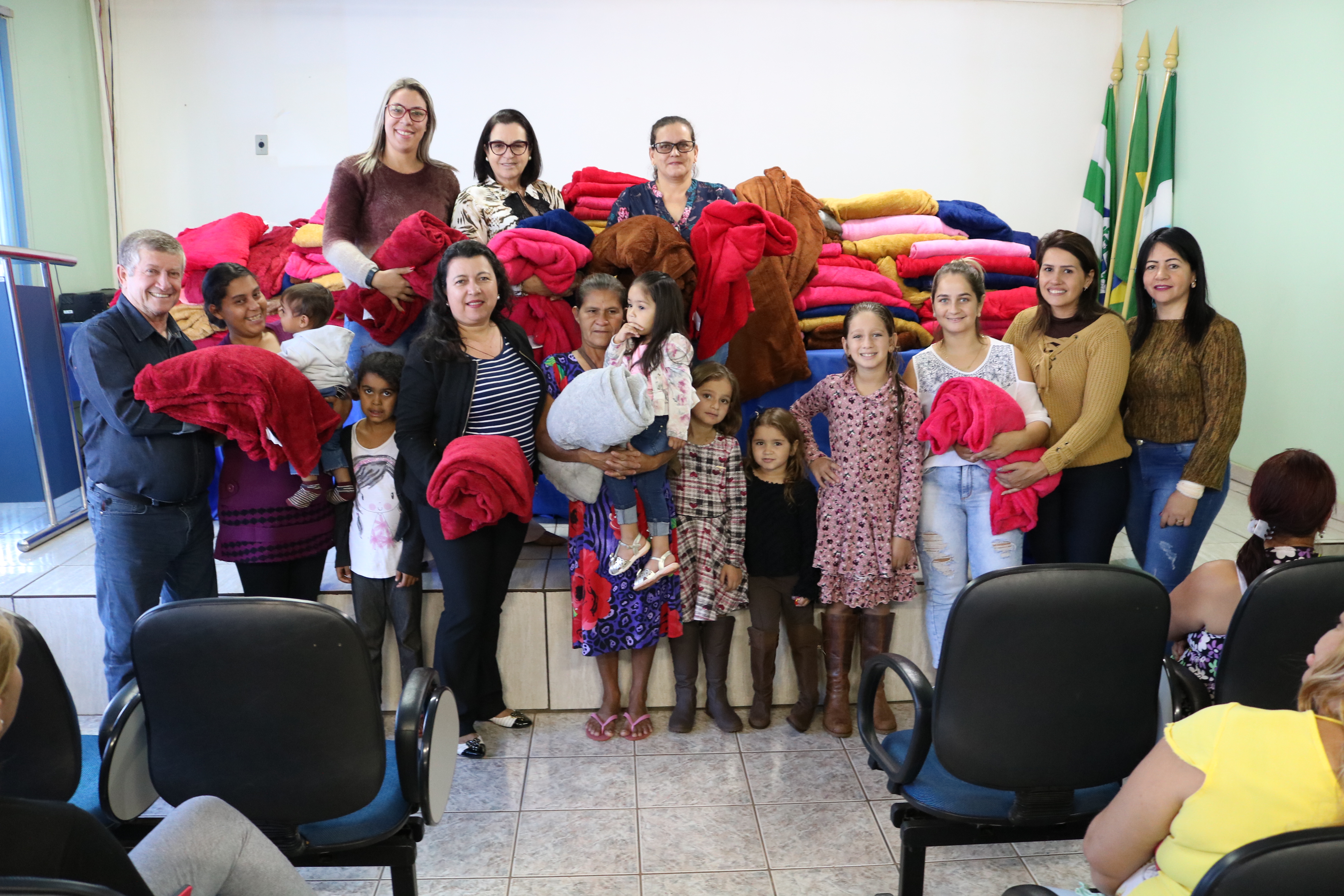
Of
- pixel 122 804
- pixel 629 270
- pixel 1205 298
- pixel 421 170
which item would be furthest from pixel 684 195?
pixel 122 804

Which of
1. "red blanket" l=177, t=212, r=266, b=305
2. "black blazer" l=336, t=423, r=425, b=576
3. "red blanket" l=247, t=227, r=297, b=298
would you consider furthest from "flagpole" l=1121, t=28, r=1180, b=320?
"red blanket" l=177, t=212, r=266, b=305

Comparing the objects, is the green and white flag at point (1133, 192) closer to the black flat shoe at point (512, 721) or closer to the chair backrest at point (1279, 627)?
the chair backrest at point (1279, 627)

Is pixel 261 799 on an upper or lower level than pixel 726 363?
lower

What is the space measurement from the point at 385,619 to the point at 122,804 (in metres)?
1.25

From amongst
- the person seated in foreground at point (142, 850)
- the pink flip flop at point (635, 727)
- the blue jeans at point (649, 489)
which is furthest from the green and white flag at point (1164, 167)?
the person seated in foreground at point (142, 850)

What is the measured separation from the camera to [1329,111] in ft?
13.9

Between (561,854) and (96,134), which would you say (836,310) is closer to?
(561,854)

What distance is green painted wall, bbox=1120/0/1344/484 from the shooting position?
4301mm

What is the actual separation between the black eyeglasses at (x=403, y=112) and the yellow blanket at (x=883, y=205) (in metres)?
1.82

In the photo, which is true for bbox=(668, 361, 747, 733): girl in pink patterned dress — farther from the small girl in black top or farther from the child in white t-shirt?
the child in white t-shirt

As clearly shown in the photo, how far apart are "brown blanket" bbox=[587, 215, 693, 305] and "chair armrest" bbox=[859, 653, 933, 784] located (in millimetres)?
1438

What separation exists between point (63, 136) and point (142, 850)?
5289mm

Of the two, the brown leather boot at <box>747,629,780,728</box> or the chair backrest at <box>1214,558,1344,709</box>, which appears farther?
the brown leather boot at <box>747,629,780,728</box>

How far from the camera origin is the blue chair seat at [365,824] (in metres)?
1.81
